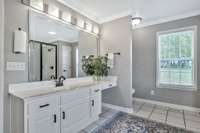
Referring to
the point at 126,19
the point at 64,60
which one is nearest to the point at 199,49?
the point at 126,19

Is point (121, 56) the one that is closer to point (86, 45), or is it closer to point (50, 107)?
point (86, 45)

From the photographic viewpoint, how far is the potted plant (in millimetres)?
2973

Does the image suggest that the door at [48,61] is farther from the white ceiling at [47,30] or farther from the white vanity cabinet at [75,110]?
the white vanity cabinet at [75,110]

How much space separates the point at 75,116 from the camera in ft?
6.58

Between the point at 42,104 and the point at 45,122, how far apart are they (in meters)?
0.26

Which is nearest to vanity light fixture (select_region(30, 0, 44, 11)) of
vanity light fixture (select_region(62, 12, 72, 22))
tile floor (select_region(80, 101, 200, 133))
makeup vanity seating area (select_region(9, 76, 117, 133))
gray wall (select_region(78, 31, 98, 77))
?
vanity light fixture (select_region(62, 12, 72, 22))

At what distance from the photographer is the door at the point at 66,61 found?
8.05ft

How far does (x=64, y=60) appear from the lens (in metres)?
2.47

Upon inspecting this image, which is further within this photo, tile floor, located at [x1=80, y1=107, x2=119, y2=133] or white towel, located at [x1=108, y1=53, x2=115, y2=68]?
white towel, located at [x1=108, y1=53, x2=115, y2=68]

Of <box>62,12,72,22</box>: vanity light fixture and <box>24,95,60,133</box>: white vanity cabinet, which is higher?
<box>62,12,72,22</box>: vanity light fixture

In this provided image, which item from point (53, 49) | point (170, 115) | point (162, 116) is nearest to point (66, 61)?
point (53, 49)

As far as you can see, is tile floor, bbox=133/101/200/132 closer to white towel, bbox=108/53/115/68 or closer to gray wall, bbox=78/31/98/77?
white towel, bbox=108/53/115/68

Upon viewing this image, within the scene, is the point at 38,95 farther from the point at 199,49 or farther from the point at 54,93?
the point at 199,49

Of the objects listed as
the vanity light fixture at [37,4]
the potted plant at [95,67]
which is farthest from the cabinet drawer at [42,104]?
the vanity light fixture at [37,4]
